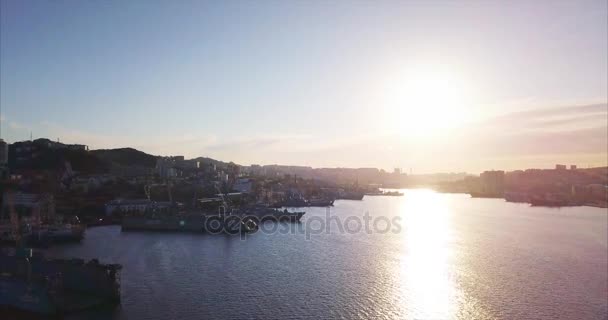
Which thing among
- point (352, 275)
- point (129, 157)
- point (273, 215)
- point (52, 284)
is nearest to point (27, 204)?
point (273, 215)

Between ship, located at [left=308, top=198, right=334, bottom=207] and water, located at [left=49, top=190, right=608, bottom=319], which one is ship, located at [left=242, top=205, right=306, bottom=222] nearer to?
water, located at [left=49, top=190, right=608, bottom=319]

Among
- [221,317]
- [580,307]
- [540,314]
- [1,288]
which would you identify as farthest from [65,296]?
[580,307]

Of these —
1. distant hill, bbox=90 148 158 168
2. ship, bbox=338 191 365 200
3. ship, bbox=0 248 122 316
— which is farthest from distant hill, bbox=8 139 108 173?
ship, bbox=0 248 122 316

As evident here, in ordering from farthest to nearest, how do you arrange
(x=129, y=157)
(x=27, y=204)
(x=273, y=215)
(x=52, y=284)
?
(x=129, y=157) < (x=273, y=215) < (x=27, y=204) < (x=52, y=284)

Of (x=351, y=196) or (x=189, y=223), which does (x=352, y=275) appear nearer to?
(x=189, y=223)

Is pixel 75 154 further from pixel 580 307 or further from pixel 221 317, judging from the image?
pixel 580 307

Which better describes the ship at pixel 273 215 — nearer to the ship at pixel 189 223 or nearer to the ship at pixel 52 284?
the ship at pixel 189 223
